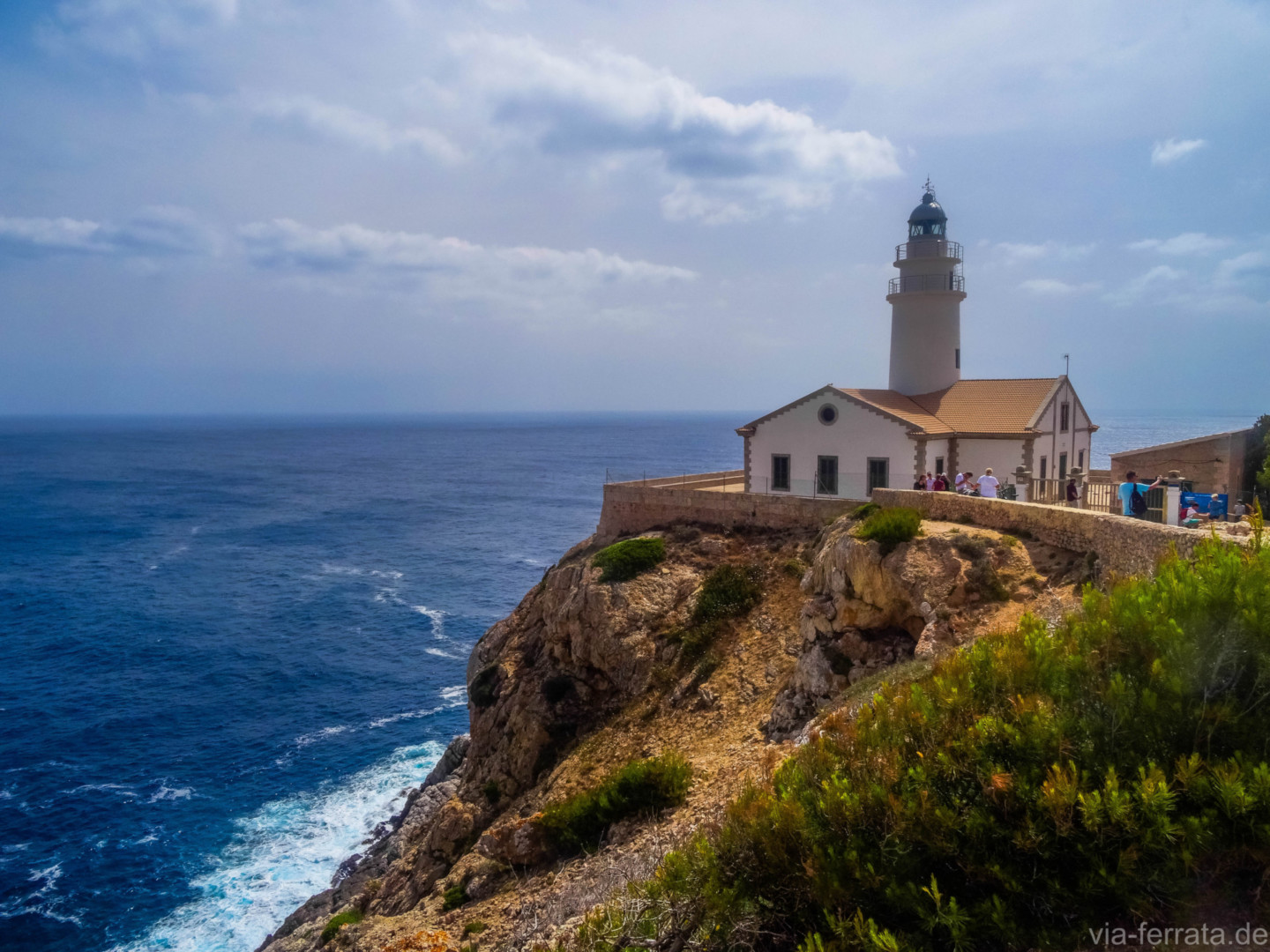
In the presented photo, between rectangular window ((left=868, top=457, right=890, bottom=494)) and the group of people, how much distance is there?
3.27 ft

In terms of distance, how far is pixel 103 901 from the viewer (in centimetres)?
2602

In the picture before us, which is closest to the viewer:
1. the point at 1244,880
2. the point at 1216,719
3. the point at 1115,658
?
the point at 1244,880

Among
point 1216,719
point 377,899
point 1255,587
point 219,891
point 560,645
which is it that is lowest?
point 219,891

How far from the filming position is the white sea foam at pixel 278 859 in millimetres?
25250

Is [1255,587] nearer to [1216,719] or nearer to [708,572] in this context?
[1216,719]

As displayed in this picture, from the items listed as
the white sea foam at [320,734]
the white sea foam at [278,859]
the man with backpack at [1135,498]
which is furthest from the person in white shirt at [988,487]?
the white sea foam at [320,734]

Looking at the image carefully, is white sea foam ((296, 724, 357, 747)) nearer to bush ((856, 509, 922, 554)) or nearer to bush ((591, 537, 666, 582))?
bush ((591, 537, 666, 582))

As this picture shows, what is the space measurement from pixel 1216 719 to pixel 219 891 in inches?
1152

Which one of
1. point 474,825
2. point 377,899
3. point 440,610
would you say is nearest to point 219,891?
point 377,899

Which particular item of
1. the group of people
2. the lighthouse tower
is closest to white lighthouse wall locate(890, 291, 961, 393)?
the lighthouse tower

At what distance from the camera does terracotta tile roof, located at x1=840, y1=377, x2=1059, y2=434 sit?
29.6 metres

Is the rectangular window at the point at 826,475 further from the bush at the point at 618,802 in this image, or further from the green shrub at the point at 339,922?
the green shrub at the point at 339,922

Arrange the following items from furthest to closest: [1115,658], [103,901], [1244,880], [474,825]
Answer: [103,901] < [474,825] < [1115,658] < [1244,880]

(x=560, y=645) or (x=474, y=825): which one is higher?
(x=560, y=645)
